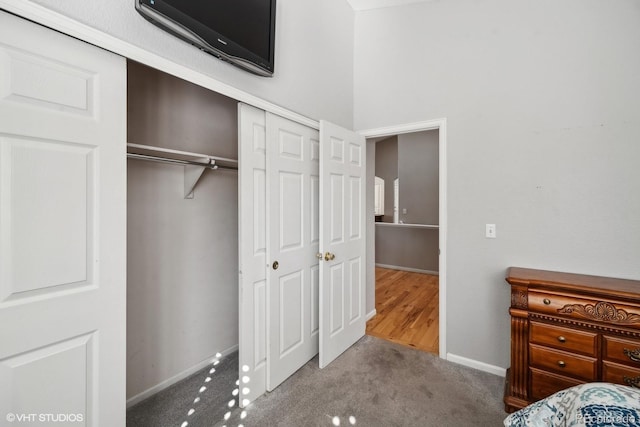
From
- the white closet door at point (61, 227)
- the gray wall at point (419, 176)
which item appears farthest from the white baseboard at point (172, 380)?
the gray wall at point (419, 176)

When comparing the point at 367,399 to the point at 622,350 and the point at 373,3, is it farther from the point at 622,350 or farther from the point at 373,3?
the point at 373,3

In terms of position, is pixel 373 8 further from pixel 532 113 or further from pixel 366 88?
pixel 532 113

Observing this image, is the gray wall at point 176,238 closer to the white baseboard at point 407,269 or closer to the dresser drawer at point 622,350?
Result: the dresser drawer at point 622,350

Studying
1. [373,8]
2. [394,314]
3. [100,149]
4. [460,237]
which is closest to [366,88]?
[373,8]

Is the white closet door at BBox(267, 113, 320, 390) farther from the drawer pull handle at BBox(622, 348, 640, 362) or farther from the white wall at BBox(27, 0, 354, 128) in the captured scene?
the drawer pull handle at BBox(622, 348, 640, 362)

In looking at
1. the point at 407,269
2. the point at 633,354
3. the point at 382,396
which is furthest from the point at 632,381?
the point at 407,269

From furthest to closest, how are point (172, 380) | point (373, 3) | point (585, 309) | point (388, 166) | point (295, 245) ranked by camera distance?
point (388, 166) → point (373, 3) → point (295, 245) → point (172, 380) → point (585, 309)

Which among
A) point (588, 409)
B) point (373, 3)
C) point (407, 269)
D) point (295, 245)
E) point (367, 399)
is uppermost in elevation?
point (373, 3)

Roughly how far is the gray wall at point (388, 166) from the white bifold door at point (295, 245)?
4.66 metres

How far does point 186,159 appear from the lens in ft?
6.43

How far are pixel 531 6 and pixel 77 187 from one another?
319cm

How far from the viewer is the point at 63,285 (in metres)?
1.12

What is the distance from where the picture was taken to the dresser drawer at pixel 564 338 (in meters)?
1.70

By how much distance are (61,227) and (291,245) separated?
1388mm
